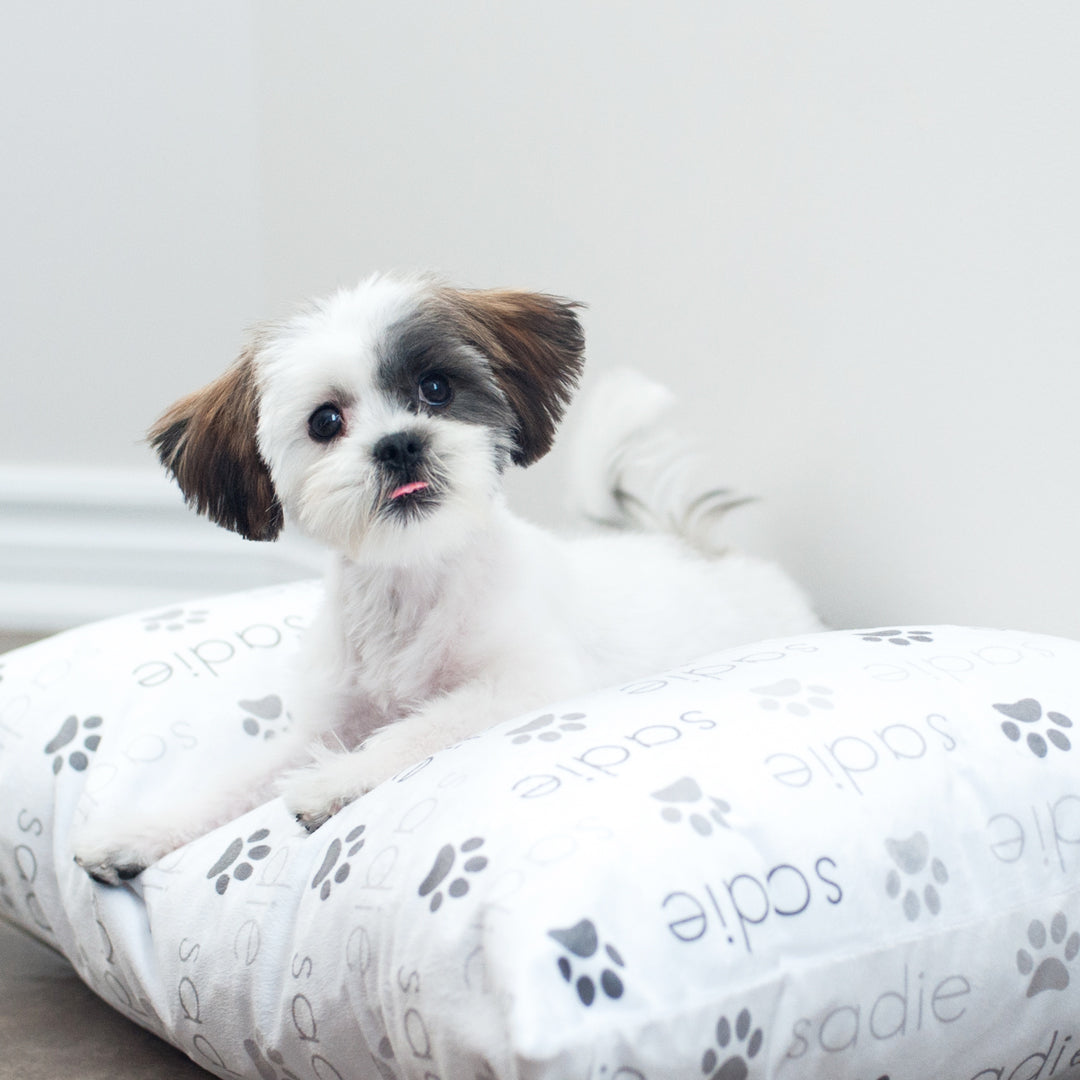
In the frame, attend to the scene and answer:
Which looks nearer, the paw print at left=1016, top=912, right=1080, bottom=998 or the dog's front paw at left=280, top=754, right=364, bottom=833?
the paw print at left=1016, top=912, right=1080, bottom=998

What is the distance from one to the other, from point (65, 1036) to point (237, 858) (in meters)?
0.33

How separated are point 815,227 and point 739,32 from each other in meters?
0.26

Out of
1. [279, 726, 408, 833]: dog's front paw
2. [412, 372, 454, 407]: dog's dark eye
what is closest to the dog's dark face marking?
[412, 372, 454, 407]: dog's dark eye

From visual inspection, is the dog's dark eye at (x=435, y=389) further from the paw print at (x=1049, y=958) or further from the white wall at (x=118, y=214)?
the white wall at (x=118, y=214)

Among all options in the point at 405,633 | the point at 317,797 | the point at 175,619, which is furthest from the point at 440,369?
the point at 175,619

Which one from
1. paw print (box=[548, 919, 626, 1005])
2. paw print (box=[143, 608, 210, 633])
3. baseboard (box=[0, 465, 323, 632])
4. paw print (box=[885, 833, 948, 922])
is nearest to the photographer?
paw print (box=[548, 919, 626, 1005])

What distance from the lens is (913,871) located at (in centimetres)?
80

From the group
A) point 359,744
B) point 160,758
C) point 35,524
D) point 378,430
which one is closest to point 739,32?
point 378,430

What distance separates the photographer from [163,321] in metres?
2.77

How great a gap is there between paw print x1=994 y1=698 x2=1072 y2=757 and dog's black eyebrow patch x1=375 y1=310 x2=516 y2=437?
1.50 ft

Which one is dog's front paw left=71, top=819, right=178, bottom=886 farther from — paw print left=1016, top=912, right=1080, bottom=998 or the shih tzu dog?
paw print left=1016, top=912, right=1080, bottom=998

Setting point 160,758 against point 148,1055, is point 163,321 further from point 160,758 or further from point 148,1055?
point 148,1055

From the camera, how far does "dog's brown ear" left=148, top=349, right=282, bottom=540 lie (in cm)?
113

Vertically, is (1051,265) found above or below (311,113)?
below
